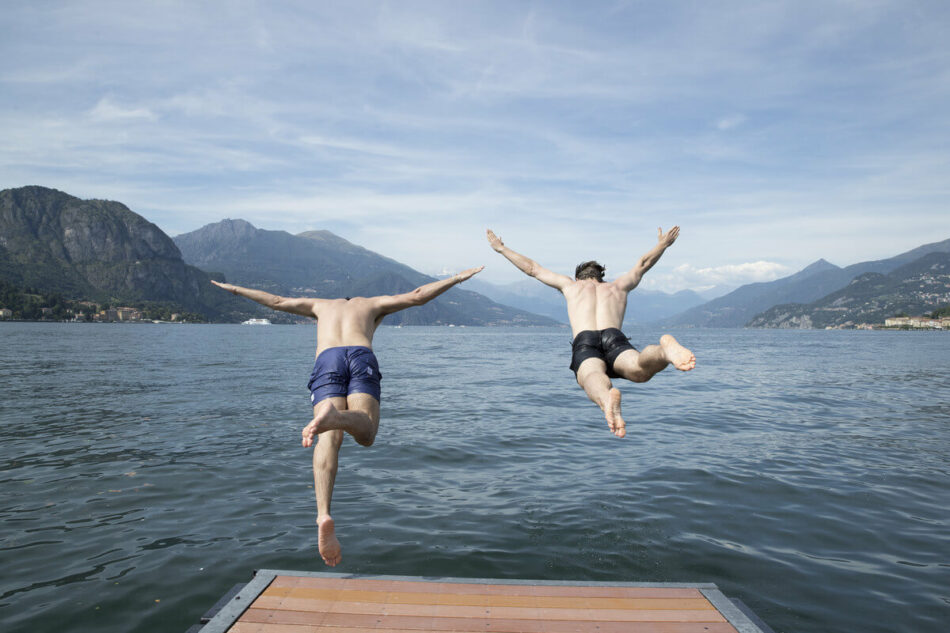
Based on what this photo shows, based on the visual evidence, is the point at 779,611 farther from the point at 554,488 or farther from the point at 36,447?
the point at 36,447

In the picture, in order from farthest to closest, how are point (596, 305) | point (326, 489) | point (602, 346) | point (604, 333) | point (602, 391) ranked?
1. point (596, 305)
2. point (604, 333)
3. point (602, 346)
4. point (602, 391)
5. point (326, 489)

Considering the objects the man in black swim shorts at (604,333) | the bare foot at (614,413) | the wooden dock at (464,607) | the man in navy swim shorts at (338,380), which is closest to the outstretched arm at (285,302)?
the man in navy swim shorts at (338,380)

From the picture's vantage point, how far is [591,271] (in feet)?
28.8

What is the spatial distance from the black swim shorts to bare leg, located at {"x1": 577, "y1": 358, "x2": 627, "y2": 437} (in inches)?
5.1

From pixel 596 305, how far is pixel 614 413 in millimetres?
2656

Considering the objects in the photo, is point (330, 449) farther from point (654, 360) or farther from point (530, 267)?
point (530, 267)

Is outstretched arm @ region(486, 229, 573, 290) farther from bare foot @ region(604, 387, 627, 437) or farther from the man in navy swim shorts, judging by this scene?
bare foot @ region(604, 387, 627, 437)

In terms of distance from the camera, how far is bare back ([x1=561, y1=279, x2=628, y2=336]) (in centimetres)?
791

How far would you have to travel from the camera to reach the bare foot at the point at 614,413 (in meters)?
5.48

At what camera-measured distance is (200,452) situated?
15461 millimetres

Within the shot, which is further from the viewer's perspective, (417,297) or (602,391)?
(417,297)

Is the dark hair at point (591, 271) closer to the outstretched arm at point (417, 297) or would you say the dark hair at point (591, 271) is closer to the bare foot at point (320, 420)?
the outstretched arm at point (417, 297)

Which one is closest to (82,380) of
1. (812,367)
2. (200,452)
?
(200,452)

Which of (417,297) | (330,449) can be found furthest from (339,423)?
(417,297)
